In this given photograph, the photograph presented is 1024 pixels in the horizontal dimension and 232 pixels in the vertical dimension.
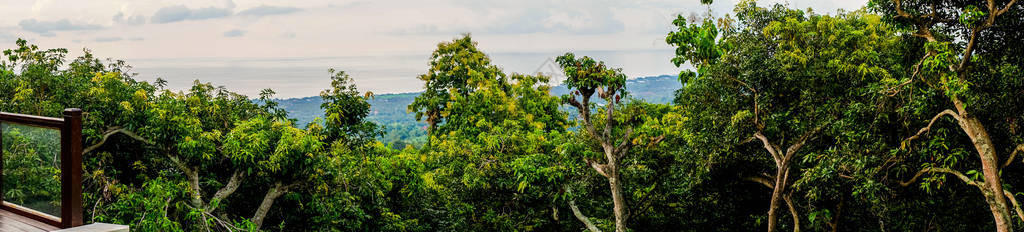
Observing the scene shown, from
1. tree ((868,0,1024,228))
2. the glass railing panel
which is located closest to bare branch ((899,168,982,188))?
tree ((868,0,1024,228))

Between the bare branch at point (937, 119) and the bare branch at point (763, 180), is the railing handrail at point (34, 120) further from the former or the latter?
the bare branch at point (763, 180)

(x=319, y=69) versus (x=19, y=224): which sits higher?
(x=319, y=69)

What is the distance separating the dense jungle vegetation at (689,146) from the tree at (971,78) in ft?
0.07

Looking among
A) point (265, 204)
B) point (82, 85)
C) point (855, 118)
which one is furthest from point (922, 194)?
point (82, 85)

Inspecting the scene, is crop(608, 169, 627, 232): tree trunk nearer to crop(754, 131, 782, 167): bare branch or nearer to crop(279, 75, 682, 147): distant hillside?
crop(279, 75, 682, 147): distant hillside

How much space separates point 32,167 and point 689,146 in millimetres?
6614

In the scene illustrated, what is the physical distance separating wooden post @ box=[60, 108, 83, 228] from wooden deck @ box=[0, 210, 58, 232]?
0.13 m

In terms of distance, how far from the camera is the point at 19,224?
11.2 feet

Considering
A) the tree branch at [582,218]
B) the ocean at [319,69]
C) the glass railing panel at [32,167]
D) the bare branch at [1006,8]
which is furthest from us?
the ocean at [319,69]

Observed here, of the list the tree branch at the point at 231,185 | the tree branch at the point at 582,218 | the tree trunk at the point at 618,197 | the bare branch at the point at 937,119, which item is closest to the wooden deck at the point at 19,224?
the tree branch at the point at 231,185

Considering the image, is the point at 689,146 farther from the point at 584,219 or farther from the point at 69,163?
the point at 69,163

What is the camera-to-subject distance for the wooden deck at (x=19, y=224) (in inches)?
129

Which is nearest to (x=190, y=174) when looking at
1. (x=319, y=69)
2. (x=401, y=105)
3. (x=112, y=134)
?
(x=112, y=134)

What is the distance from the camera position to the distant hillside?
39.2 feet
